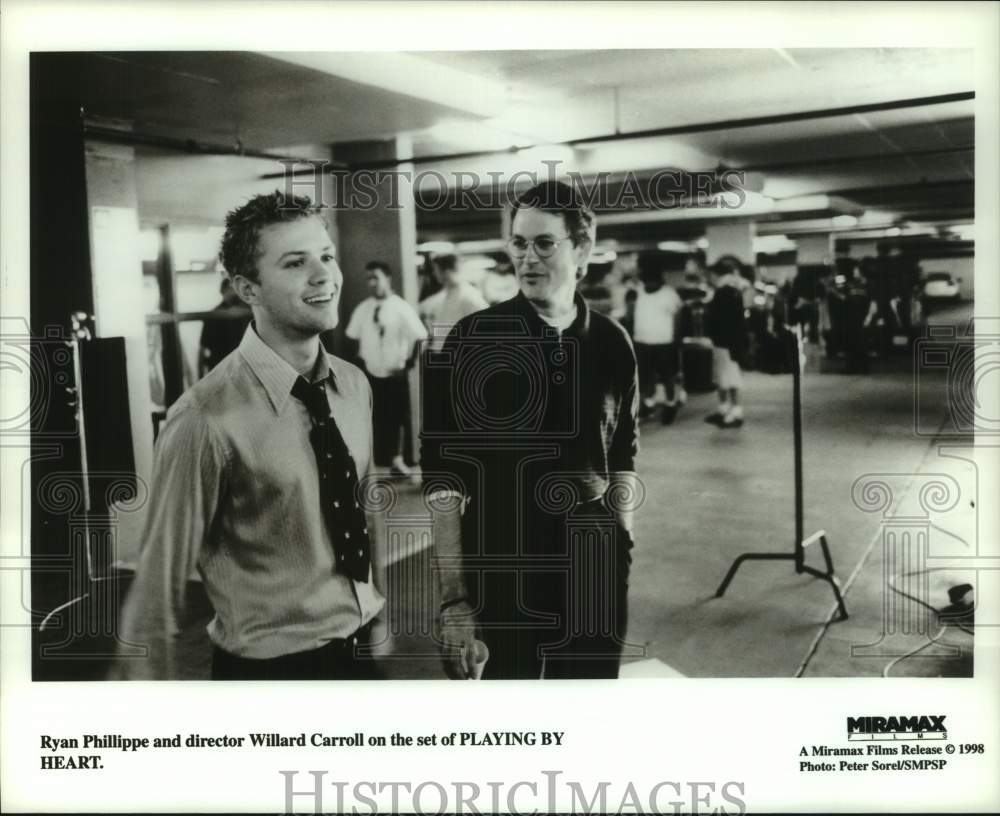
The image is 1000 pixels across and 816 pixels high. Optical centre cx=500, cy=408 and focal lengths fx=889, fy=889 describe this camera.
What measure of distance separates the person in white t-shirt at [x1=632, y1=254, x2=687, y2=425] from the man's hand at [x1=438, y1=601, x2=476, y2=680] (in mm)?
806

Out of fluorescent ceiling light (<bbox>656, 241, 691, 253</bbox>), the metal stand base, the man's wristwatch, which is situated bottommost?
the man's wristwatch

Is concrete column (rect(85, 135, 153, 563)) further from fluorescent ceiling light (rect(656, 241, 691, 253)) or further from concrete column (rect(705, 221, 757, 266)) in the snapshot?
concrete column (rect(705, 221, 757, 266))

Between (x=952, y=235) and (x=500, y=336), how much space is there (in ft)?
4.52

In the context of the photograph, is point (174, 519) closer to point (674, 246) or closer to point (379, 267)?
point (379, 267)

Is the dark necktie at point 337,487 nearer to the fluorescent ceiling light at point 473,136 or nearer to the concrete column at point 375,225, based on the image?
the concrete column at point 375,225

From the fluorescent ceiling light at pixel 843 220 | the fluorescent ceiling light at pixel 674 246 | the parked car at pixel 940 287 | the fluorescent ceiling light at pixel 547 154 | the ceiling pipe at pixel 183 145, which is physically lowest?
the parked car at pixel 940 287

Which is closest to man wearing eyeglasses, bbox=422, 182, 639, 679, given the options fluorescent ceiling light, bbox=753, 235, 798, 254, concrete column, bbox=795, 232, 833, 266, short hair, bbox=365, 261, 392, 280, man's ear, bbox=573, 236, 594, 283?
man's ear, bbox=573, 236, 594, 283

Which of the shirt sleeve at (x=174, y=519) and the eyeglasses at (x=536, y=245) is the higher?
the eyeglasses at (x=536, y=245)

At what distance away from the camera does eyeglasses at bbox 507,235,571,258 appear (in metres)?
2.56

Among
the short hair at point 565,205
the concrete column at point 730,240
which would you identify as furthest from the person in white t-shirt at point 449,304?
the concrete column at point 730,240

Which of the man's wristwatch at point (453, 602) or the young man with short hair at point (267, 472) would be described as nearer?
the young man with short hair at point (267, 472)

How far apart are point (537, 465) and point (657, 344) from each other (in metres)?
0.50

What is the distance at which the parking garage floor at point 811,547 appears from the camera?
262 cm

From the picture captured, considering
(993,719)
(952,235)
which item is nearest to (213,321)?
(952,235)
